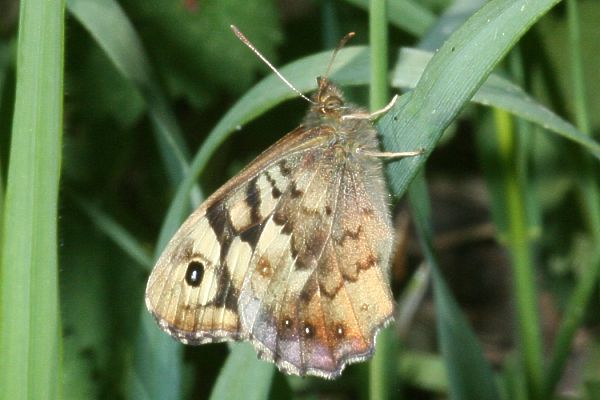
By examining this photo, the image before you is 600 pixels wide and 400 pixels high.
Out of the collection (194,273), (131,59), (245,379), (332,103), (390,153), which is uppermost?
(131,59)

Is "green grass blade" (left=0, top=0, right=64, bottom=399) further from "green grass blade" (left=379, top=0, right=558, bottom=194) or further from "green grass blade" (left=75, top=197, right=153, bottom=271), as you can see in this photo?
"green grass blade" (left=75, top=197, right=153, bottom=271)

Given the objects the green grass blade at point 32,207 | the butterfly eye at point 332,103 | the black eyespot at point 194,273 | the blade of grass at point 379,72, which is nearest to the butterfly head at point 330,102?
the butterfly eye at point 332,103

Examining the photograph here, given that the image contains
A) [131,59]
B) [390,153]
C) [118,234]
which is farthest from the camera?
[118,234]

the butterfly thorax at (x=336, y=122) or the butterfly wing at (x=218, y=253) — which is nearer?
the butterfly wing at (x=218, y=253)

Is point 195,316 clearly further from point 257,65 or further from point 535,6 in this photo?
point 257,65

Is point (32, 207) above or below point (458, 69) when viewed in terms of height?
below

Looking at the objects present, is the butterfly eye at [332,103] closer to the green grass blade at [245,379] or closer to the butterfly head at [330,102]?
the butterfly head at [330,102]

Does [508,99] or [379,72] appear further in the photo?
[508,99]

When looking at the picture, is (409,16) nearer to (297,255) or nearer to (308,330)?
(297,255)

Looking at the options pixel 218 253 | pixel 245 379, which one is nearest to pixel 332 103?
pixel 218 253
